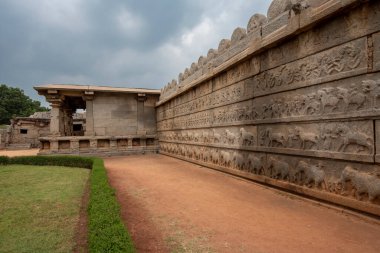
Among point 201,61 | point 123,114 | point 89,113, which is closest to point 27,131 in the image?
point 89,113

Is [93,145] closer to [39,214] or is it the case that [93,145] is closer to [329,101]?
[39,214]

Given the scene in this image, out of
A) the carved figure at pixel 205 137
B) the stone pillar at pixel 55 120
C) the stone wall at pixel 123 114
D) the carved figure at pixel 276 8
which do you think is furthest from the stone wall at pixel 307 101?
the stone pillar at pixel 55 120

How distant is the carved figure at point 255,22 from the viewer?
5.53m

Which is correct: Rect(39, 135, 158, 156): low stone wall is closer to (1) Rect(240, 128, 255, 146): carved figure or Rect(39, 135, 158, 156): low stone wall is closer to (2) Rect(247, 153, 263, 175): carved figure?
(1) Rect(240, 128, 255, 146): carved figure

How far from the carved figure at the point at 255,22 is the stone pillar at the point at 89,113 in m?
9.99

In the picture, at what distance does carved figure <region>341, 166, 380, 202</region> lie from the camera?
317 cm

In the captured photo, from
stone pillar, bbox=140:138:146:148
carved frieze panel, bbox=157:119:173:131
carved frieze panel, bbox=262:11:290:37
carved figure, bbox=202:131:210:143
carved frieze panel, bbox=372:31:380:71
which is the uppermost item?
carved frieze panel, bbox=262:11:290:37

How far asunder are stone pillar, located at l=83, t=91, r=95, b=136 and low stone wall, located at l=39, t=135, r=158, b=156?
0.43m

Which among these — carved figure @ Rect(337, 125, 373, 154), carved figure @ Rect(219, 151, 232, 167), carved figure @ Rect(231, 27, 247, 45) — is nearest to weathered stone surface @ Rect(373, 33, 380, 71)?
carved figure @ Rect(337, 125, 373, 154)

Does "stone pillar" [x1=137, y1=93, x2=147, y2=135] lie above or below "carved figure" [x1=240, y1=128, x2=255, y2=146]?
above

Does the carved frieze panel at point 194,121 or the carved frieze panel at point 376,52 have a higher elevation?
the carved frieze panel at point 376,52

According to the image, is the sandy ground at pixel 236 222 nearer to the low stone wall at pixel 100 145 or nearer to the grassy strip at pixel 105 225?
the grassy strip at pixel 105 225

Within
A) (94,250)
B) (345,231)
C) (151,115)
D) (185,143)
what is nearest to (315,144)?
(345,231)

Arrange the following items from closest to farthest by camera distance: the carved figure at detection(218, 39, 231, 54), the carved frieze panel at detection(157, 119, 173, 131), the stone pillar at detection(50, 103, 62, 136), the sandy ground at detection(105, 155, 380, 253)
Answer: the sandy ground at detection(105, 155, 380, 253), the carved figure at detection(218, 39, 231, 54), the carved frieze panel at detection(157, 119, 173, 131), the stone pillar at detection(50, 103, 62, 136)
